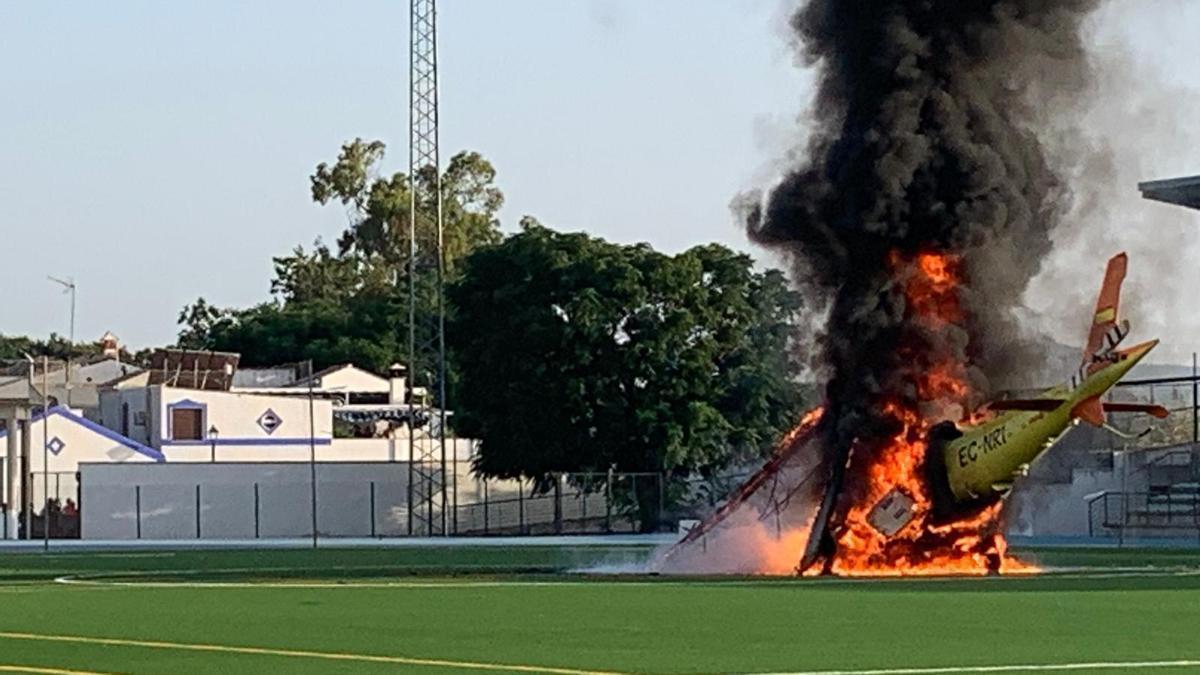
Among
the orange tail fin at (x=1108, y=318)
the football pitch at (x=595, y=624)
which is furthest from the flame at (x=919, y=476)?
the orange tail fin at (x=1108, y=318)

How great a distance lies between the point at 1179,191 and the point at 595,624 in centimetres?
3256

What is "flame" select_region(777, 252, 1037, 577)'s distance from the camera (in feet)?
141

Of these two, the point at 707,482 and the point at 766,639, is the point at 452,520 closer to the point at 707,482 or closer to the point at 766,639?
the point at 707,482

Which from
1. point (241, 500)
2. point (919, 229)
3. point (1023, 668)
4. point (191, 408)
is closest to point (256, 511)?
point (241, 500)

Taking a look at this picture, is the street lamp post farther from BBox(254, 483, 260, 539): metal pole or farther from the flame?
the flame

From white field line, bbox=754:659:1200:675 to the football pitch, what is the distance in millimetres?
25

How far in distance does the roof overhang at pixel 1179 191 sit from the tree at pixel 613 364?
3039 centimetres

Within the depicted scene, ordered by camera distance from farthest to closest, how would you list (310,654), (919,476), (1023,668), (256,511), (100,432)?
(100,432) < (256,511) < (919,476) < (310,654) < (1023,668)

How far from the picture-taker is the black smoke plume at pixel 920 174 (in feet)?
141

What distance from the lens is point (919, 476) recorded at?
4316 cm

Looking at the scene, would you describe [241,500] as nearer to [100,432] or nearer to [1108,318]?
[100,432]

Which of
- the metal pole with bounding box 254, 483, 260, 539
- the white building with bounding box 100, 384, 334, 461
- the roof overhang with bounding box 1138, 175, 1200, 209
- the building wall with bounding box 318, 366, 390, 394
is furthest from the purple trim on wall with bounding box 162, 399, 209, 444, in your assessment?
the roof overhang with bounding box 1138, 175, 1200, 209

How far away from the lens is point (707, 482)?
295 feet

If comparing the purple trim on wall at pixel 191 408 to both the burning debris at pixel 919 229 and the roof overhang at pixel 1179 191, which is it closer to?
the roof overhang at pixel 1179 191
